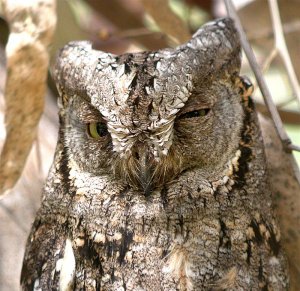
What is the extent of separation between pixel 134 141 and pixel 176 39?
98 centimetres

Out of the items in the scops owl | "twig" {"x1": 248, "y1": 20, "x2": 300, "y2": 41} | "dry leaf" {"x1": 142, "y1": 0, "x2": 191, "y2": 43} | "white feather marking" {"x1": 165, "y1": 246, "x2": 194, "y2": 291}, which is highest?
"twig" {"x1": 248, "y1": 20, "x2": 300, "y2": 41}

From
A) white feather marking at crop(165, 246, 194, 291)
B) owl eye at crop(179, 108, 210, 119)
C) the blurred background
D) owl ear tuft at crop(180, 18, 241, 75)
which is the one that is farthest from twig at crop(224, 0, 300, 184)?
the blurred background

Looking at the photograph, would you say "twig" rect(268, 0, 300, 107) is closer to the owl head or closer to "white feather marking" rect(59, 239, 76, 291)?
the owl head

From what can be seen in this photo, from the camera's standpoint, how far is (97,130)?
2.57 metres

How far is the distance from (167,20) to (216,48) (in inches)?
28.6

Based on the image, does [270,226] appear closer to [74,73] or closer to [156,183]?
[156,183]

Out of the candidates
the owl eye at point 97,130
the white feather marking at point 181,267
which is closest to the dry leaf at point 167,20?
the owl eye at point 97,130

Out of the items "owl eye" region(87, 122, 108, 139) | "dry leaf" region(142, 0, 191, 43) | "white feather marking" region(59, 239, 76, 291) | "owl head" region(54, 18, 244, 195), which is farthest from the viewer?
"dry leaf" region(142, 0, 191, 43)

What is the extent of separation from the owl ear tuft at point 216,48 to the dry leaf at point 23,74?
1.68ft

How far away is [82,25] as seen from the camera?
4.08 metres

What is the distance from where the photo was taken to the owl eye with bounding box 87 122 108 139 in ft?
8.33

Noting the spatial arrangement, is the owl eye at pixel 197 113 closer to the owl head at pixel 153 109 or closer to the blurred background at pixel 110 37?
the owl head at pixel 153 109

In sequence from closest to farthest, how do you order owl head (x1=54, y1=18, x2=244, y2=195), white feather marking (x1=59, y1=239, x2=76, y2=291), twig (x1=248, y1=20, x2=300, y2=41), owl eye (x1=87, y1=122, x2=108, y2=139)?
owl head (x1=54, y1=18, x2=244, y2=195)
owl eye (x1=87, y1=122, x2=108, y2=139)
white feather marking (x1=59, y1=239, x2=76, y2=291)
twig (x1=248, y1=20, x2=300, y2=41)

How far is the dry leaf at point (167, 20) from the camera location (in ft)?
10.8
